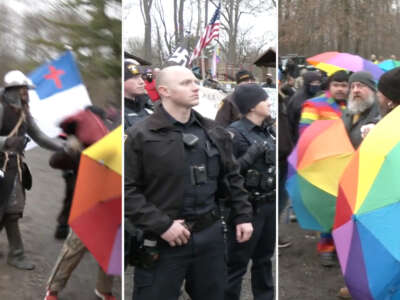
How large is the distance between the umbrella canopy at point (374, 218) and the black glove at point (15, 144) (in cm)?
140

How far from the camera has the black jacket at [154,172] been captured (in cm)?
205

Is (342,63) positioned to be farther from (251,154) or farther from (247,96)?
(247,96)

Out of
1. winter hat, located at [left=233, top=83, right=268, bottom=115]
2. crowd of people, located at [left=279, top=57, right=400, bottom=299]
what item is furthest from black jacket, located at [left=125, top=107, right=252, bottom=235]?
crowd of people, located at [left=279, top=57, right=400, bottom=299]

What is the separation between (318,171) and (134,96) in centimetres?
214

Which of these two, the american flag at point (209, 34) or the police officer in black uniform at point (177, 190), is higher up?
the american flag at point (209, 34)

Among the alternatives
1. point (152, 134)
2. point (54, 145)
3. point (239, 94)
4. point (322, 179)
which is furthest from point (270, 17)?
point (322, 179)

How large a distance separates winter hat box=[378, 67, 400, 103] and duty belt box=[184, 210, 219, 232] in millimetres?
1041

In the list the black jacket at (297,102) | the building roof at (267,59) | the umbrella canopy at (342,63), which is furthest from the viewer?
the black jacket at (297,102)

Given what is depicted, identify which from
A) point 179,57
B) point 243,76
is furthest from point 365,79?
point 179,57

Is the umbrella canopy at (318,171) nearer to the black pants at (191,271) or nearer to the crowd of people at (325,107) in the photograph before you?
the crowd of people at (325,107)

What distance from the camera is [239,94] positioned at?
2.34 metres

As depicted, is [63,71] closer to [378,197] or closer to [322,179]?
[378,197]

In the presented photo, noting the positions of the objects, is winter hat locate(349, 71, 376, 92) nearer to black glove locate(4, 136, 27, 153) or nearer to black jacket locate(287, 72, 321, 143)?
black jacket locate(287, 72, 321, 143)

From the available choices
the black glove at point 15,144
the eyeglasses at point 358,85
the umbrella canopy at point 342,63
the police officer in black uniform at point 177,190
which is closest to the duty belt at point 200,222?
the police officer in black uniform at point 177,190
